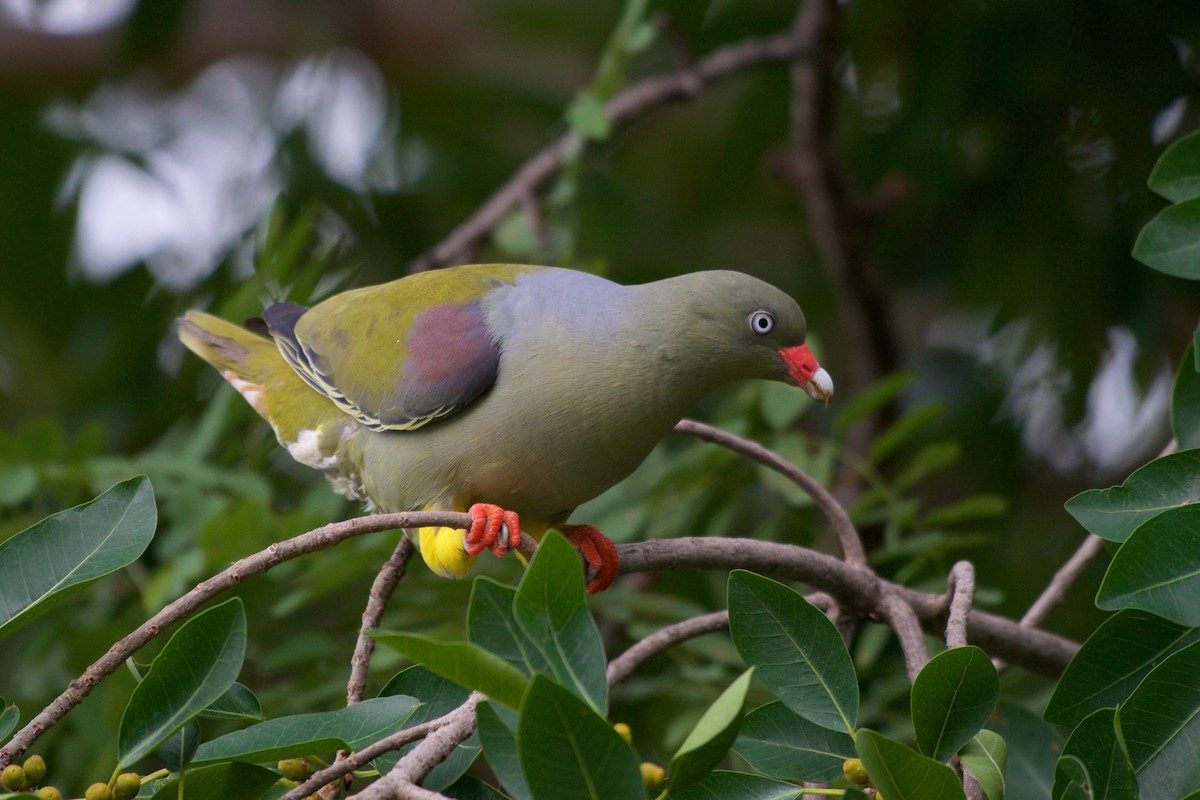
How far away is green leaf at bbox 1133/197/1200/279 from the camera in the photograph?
181 centimetres

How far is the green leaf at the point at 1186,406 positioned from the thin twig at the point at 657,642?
73 centimetres

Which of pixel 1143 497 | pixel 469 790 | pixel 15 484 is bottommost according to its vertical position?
pixel 15 484

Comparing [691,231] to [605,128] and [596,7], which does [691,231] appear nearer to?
[596,7]

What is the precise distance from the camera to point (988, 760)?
1.54m

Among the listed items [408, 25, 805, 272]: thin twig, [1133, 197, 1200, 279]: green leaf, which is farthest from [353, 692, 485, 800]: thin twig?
[408, 25, 805, 272]: thin twig

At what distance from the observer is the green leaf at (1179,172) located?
1.89 metres

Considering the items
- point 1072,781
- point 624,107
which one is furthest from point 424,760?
point 624,107

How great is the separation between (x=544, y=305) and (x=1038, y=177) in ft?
7.61

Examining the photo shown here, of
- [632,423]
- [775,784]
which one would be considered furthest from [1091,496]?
[632,423]

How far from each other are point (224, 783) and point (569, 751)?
1.73 feet

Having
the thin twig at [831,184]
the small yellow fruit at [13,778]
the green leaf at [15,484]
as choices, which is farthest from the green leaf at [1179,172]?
the green leaf at [15,484]

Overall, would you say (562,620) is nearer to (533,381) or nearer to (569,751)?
(569,751)

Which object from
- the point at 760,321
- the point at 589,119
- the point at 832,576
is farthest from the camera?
the point at 589,119

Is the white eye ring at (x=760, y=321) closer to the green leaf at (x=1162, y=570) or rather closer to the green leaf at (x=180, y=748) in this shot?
the green leaf at (x=1162, y=570)
